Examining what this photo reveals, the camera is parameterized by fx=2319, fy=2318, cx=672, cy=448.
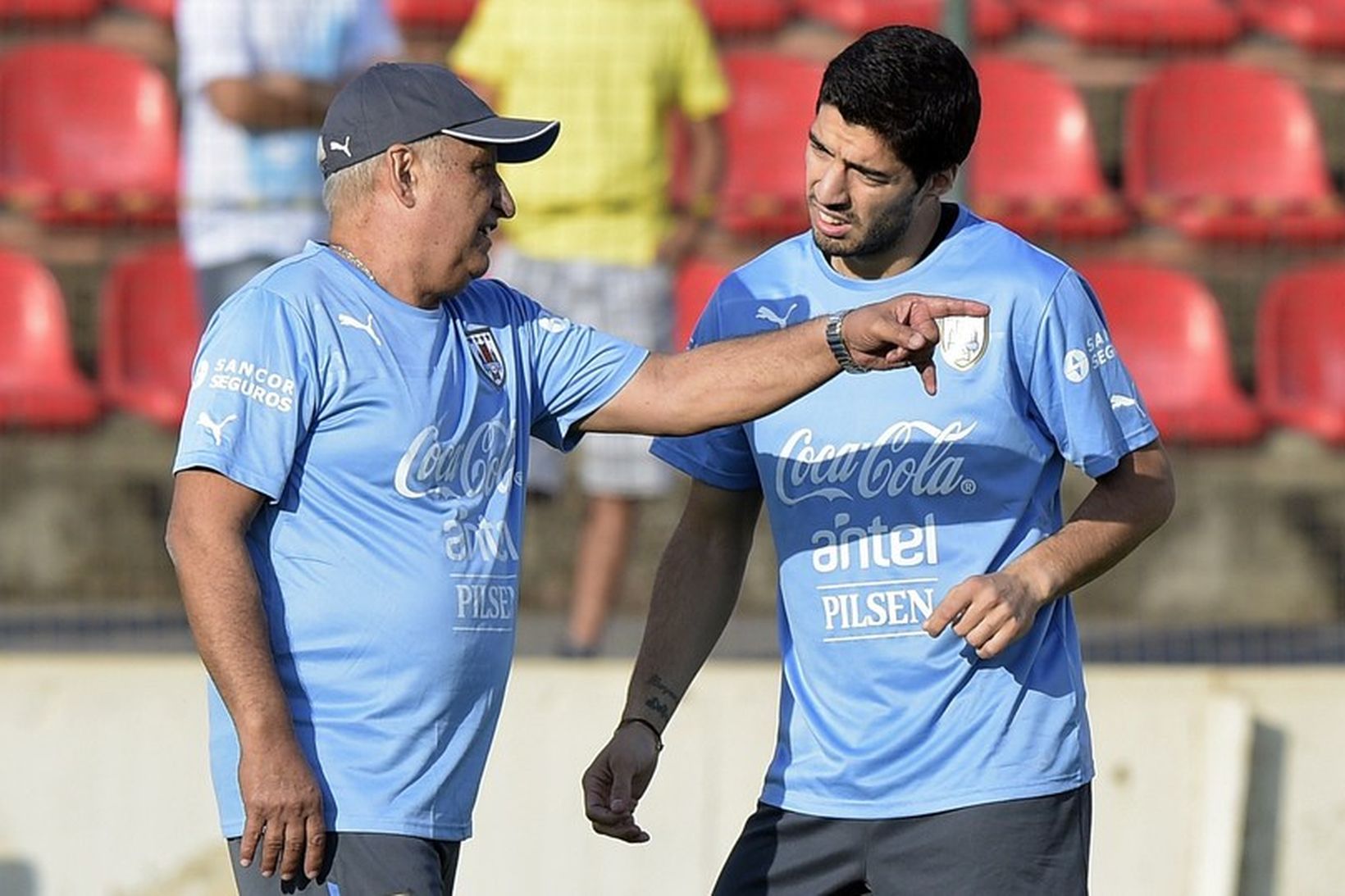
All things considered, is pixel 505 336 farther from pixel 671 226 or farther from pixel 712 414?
pixel 671 226

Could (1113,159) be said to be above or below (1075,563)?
above

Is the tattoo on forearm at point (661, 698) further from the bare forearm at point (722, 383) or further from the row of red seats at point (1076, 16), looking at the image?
the row of red seats at point (1076, 16)

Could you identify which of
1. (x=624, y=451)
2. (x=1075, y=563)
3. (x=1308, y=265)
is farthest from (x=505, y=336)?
(x=1308, y=265)

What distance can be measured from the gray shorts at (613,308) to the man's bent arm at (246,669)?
3.99m

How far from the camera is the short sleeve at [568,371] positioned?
384cm

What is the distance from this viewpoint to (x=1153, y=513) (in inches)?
151

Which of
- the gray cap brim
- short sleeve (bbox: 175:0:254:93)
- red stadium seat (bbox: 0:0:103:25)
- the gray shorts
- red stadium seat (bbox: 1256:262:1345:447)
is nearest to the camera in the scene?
the gray cap brim

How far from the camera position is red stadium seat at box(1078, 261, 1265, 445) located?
8867 millimetres

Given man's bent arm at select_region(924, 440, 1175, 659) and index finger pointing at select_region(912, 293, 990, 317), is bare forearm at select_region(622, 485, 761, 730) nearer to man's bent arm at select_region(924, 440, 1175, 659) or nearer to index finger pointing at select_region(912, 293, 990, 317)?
man's bent arm at select_region(924, 440, 1175, 659)

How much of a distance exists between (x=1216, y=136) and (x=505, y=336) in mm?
6578

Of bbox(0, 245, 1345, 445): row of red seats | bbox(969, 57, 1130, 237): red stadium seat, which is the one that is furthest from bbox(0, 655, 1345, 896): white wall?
bbox(969, 57, 1130, 237): red stadium seat

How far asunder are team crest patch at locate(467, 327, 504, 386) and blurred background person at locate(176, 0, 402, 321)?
12.6ft

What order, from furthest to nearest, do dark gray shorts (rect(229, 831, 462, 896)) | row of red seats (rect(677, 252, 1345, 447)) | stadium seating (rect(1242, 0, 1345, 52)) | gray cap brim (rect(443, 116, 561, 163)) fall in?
stadium seating (rect(1242, 0, 1345, 52)) → row of red seats (rect(677, 252, 1345, 447)) → gray cap brim (rect(443, 116, 561, 163)) → dark gray shorts (rect(229, 831, 462, 896))

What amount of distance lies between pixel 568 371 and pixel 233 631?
30.8 inches
